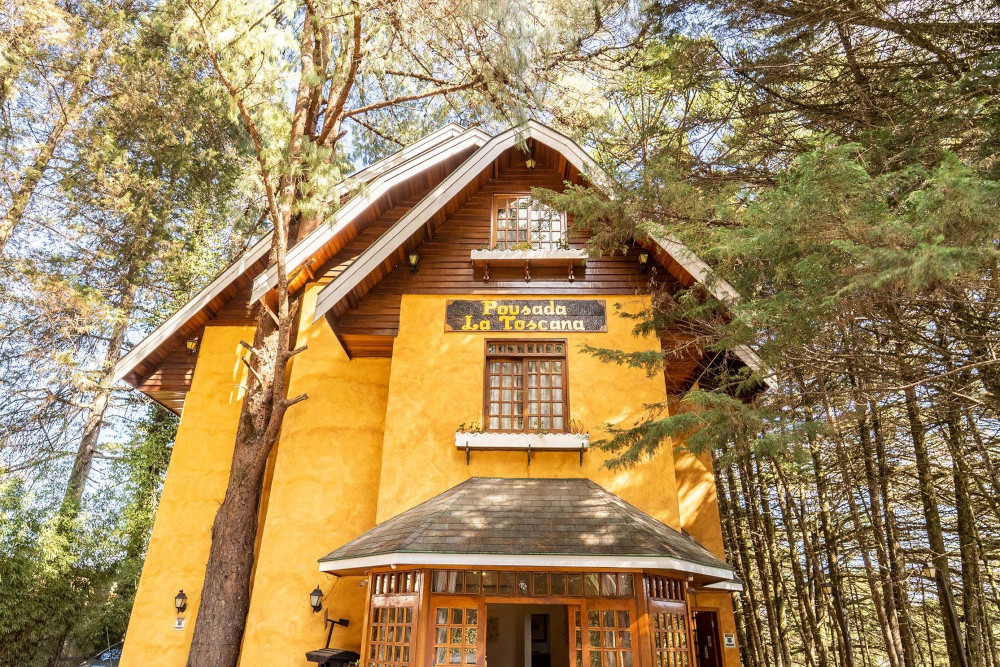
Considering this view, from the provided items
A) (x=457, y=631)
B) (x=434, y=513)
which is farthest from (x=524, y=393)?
(x=457, y=631)

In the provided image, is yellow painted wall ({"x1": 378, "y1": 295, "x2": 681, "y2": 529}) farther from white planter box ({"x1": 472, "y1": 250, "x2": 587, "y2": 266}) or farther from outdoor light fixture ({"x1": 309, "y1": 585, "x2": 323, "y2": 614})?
outdoor light fixture ({"x1": 309, "y1": 585, "x2": 323, "y2": 614})

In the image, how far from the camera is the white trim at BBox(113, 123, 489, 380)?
1079 centimetres

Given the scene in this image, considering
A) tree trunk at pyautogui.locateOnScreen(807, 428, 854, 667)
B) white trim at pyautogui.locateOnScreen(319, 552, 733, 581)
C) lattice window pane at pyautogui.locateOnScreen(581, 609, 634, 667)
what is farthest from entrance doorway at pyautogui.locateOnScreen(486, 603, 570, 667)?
white trim at pyautogui.locateOnScreen(319, 552, 733, 581)

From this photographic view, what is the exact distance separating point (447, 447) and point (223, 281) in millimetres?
5296

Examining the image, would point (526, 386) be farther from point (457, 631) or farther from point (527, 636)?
point (527, 636)

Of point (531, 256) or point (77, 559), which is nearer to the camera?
point (531, 256)

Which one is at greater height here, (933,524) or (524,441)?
(524,441)

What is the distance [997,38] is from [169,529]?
12465 mm

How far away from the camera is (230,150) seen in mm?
17203

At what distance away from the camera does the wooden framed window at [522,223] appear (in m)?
10.2

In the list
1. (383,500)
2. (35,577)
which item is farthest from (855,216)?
(35,577)

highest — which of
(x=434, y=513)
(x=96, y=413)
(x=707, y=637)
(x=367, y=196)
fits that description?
(x=367, y=196)

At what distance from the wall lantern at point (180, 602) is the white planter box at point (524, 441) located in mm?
4945

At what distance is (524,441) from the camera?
346 inches
